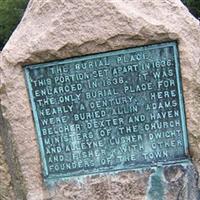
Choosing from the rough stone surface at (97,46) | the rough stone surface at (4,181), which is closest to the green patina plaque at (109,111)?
the rough stone surface at (97,46)

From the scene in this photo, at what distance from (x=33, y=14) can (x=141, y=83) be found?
768 mm

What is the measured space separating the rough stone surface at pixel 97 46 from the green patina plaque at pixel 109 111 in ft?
0.19

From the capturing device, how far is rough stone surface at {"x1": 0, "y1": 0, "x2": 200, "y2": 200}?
3.36m

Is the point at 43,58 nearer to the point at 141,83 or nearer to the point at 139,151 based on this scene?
the point at 141,83

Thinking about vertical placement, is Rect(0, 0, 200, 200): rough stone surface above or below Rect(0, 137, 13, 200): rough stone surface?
above

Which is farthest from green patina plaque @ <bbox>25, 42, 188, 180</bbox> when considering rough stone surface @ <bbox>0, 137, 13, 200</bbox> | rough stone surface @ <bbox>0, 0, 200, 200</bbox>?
rough stone surface @ <bbox>0, 137, 13, 200</bbox>

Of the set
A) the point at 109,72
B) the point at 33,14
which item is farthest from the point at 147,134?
the point at 33,14

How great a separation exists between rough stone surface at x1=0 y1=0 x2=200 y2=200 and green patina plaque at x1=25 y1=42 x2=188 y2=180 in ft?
0.19

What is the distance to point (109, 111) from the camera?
3.51 meters

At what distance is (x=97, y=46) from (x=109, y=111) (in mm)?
405

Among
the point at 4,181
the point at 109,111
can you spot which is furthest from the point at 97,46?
the point at 4,181

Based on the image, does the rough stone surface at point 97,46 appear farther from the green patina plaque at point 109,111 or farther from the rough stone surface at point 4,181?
the rough stone surface at point 4,181

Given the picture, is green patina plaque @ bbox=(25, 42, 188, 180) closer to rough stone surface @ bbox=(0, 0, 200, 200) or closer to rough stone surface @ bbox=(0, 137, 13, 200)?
rough stone surface @ bbox=(0, 0, 200, 200)

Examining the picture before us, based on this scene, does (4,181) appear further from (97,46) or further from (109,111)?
(97,46)
